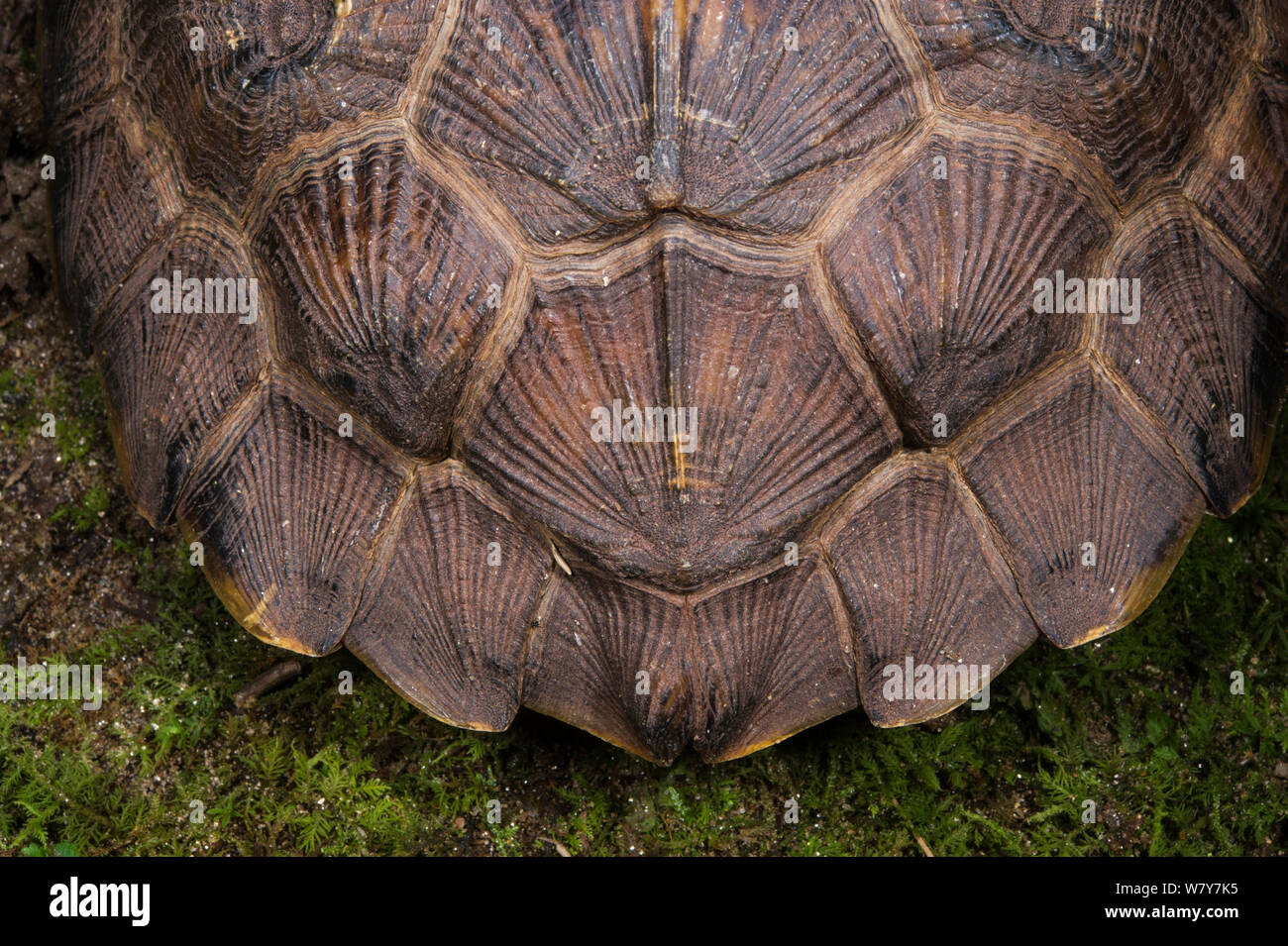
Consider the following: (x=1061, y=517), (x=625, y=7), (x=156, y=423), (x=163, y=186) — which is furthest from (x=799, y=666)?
(x=163, y=186)

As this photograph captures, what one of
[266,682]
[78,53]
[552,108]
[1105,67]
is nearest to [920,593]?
[1105,67]

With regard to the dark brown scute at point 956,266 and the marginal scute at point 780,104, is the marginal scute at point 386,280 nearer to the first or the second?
the marginal scute at point 780,104

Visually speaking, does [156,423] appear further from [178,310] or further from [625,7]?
[625,7]

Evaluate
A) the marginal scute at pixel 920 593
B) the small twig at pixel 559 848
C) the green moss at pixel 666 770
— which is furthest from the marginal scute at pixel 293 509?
the marginal scute at pixel 920 593

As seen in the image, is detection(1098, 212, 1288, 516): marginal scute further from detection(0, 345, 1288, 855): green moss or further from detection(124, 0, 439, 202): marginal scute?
detection(124, 0, 439, 202): marginal scute

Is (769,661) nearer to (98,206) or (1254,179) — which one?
(1254,179)

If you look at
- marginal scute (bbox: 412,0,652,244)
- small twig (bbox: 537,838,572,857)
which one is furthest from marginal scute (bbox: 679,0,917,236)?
small twig (bbox: 537,838,572,857)
